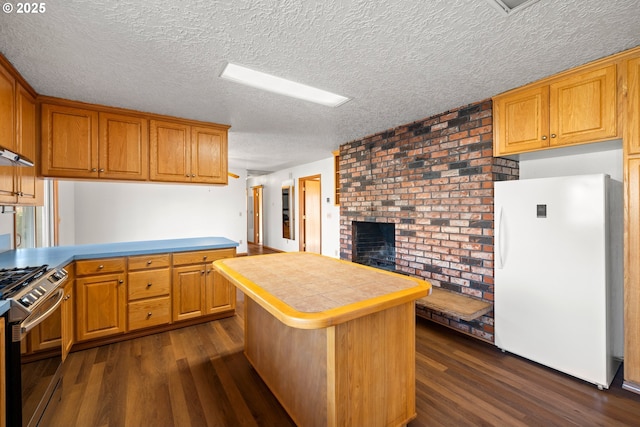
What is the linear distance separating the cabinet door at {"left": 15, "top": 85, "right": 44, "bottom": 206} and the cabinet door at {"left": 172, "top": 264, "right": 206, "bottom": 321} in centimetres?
135

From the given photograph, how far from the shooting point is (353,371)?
1.38 metres

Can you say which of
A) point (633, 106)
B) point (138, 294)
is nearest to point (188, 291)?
point (138, 294)

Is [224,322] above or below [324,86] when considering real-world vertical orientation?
below

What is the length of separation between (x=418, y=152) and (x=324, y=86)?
1.47 m

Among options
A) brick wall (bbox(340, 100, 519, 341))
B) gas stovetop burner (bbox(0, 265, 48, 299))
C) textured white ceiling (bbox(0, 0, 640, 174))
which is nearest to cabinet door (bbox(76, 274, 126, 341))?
gas stovetop burner (bbox(0, 265, 48, 299))

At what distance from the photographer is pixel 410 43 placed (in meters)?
1.73

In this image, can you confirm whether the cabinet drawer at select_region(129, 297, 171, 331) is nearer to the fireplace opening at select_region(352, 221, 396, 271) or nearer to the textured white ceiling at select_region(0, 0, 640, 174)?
the textured white ceiling at select_region(0, 0, 640, 174)

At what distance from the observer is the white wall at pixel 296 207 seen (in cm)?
562

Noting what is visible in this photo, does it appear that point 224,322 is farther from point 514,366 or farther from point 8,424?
point 514,366

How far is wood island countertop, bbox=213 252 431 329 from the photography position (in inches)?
46.9

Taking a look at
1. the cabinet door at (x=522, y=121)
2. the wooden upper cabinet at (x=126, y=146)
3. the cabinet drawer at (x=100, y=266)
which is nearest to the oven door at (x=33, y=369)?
the cabinet drawer at (x=100, y=266)

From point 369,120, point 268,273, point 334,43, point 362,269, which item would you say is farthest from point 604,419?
point 369,120

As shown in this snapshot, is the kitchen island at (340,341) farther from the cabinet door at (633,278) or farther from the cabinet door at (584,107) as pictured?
the cabinet door at (584,107)

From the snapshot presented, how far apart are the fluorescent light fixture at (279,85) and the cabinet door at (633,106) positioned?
6.52ft
